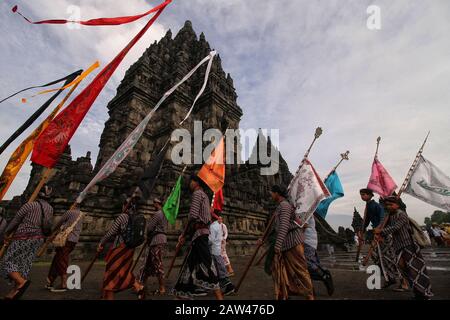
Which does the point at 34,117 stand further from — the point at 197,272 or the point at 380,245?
the point at 380,245

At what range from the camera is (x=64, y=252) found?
4812mm

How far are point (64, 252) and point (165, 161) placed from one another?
9.76 m

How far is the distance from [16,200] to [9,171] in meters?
15.1

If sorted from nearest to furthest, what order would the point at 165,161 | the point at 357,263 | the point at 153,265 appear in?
the point at 153,265
the point at 357,263
the point at 165,161

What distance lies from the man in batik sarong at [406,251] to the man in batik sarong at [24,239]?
6135 mm

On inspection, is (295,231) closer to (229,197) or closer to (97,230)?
(229,197)

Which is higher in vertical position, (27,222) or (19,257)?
(27,222)

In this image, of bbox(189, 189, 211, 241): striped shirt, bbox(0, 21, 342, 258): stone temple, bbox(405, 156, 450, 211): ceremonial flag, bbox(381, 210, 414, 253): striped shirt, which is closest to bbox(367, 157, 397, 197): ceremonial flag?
bbox(405, 156, 450, 211): ceremonial flag

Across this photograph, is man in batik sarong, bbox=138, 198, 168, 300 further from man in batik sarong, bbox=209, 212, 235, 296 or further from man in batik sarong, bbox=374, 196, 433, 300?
man in batik sarong, bbox=374, 196, 433, 300

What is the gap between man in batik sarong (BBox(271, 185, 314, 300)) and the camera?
3234 mm

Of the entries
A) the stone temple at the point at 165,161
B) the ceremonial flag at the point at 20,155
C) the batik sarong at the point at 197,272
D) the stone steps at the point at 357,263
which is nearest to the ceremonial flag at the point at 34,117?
the ceremonial flag at the point at 20,155

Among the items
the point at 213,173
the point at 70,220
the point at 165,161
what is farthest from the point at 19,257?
the point at 165,161
